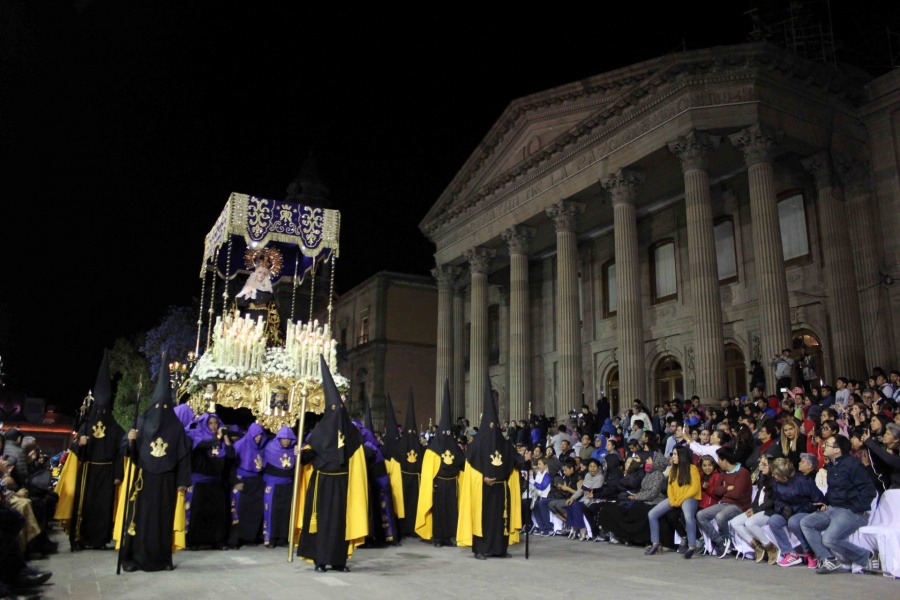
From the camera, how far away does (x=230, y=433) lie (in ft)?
33.7

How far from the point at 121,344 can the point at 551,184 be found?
94.3 feet

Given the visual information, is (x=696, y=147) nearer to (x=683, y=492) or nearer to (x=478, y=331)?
(x=478, y=331)

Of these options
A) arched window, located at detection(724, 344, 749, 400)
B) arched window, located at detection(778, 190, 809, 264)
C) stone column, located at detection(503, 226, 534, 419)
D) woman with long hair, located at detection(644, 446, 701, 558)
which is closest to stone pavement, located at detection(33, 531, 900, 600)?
woman with long hair, located at detection(644, 446, 701, 558)

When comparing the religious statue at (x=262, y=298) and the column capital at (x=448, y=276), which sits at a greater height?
the column capital at (x=448, y=276)

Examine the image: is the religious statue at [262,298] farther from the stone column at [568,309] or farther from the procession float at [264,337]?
the stone column at [568,309]

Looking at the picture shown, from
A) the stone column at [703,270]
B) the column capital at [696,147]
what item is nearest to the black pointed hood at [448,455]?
the stone column at [703,270]

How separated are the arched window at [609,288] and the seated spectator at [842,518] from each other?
70.4 ft

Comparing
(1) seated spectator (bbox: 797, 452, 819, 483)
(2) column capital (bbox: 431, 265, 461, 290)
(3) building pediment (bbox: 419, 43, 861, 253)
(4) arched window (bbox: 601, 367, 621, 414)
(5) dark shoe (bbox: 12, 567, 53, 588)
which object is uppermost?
(3) building pediment (bbox: 419, 43, 861, 253)

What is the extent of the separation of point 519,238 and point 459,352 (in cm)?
701

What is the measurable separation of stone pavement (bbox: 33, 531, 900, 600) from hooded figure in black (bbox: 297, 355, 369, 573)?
0.26 meters

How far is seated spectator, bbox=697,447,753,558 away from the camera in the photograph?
9.75 metres

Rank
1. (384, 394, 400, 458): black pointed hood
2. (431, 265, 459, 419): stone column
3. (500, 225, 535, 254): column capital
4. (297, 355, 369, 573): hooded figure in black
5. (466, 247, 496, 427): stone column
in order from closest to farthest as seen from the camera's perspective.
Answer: (297, 355, 369, 573): hooded figure in black, (384, 394, 400, 458): black pointed hood, (500, 225, 535, 254): column capital, (466, 247, 496, 427): stone column, (431, 265, 459, 419): stone column

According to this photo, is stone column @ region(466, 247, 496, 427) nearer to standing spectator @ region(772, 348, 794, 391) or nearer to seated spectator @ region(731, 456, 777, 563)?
standing spectator @ region(772, 348, 794, 391)

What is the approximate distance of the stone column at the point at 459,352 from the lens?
32.6 metres
